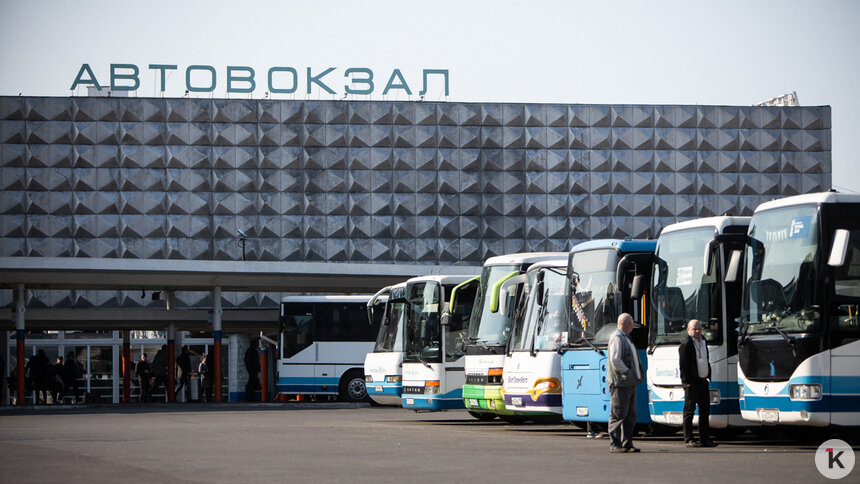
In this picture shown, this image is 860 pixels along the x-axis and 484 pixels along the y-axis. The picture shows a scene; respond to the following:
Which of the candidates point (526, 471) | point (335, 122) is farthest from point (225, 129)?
point (526, 471)

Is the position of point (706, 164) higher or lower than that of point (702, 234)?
higher

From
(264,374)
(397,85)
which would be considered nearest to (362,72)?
(397,85)

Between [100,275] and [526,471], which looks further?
[100,275]

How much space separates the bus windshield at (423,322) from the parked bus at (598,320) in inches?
260

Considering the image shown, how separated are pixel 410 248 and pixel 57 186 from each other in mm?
16231

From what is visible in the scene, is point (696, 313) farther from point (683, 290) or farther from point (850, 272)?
point (850, 272)

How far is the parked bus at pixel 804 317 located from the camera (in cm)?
1440

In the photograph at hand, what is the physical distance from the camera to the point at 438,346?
25188mm

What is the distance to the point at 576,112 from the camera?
59.6 m

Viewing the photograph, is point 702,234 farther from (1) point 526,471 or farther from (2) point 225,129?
(2) point 225,129

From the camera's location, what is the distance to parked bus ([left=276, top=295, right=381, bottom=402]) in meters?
37.6

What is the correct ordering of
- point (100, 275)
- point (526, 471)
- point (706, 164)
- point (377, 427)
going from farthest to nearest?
point (706, 164), point (100, 275), point (377, 427), point (526, 471)

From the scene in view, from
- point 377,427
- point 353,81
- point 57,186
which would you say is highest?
point 353,81

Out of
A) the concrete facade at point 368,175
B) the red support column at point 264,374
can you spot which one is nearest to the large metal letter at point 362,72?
the concrete facade at point 368,175
